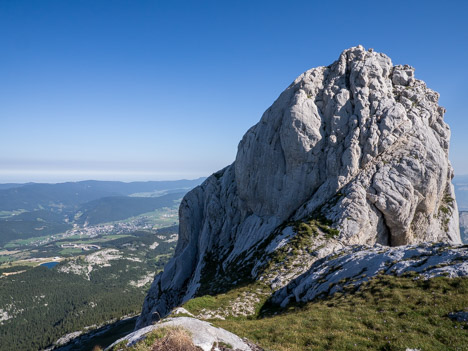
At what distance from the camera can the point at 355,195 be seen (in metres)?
46.2

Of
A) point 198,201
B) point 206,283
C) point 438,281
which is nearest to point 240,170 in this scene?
point 198,201

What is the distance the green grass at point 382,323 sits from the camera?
15.1 m

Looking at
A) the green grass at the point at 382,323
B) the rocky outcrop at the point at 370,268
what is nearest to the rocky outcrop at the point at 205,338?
the green grass at the point at 382,323

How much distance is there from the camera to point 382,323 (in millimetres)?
17656

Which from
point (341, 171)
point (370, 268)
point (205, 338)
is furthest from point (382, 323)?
point (341, 171)

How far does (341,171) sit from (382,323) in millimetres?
36482

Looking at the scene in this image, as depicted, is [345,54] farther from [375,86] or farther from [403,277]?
[403,277]

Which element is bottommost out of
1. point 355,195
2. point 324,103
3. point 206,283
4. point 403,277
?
point 206,283

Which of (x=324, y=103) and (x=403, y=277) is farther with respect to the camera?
(x=324, y=103)

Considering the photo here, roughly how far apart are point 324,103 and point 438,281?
44598 mm

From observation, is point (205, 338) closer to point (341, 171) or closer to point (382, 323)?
point (382, 323)

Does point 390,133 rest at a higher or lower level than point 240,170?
higher

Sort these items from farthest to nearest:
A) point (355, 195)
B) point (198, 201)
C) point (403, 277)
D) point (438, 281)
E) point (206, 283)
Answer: point (198, 201) < point (206, 283) < point (355, 195) < point (403, 277) < point (438, 281)

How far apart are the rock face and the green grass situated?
18804 millimetres
